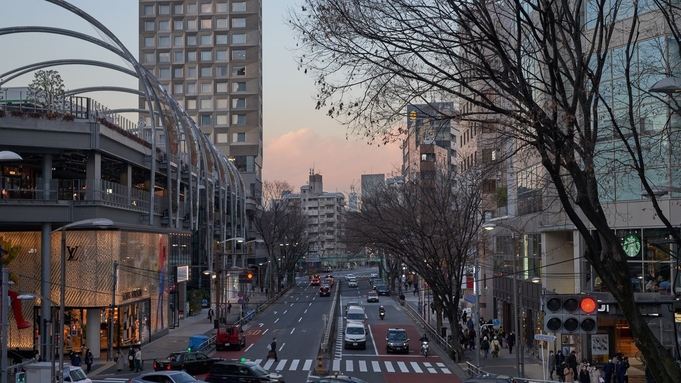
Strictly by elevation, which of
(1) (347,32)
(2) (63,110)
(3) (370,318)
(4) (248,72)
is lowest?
(3) (370,318)

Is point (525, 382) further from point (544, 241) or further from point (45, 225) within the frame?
point (45, 225)

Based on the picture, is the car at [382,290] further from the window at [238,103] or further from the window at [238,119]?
the window at [238,103]

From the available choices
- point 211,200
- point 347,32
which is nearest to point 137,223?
point 211,200

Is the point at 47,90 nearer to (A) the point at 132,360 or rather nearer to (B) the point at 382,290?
(A) the point at 132,360

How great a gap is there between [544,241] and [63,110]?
28.7m

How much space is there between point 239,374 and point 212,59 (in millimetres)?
104722

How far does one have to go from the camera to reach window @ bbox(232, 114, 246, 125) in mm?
130375

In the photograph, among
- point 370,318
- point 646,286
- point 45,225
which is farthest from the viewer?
point 370,318

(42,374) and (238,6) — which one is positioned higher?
(238,6)

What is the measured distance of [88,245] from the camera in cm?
4506

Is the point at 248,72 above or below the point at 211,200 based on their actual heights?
above

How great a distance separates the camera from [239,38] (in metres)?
131

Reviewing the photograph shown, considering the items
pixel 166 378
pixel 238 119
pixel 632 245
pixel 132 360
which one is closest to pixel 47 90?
pixel 132 360

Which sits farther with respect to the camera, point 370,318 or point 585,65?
point 370,318
